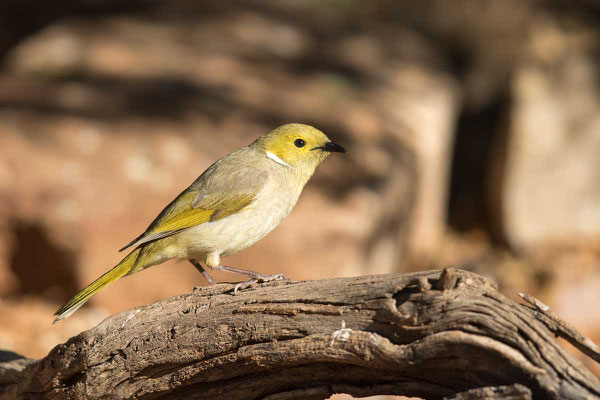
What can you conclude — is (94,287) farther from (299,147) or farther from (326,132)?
(326,132)

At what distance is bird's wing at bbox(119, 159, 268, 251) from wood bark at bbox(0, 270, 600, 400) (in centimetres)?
80

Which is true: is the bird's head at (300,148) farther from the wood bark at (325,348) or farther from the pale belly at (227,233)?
the wood bark at (325,348)

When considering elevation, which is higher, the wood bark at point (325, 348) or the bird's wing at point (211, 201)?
the bird's wing at point (211, 201)

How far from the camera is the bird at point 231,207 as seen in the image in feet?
15.2

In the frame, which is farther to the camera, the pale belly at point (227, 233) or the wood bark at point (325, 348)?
the pale belly at point (227, 233)

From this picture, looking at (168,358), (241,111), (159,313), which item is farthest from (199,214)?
(241,111)

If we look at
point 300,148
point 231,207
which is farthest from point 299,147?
point 231,207

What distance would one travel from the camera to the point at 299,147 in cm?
509

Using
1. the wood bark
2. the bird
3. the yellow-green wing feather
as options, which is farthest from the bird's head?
the wood bark

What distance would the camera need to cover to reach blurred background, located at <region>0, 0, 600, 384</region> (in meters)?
7.37

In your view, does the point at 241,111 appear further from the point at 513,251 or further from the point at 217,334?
the point at 217,334

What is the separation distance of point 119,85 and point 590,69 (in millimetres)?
6259

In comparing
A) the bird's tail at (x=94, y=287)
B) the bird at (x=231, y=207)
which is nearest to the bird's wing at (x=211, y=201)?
the bird at (x=231, y=207)

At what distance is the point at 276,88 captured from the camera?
30.0 ft
